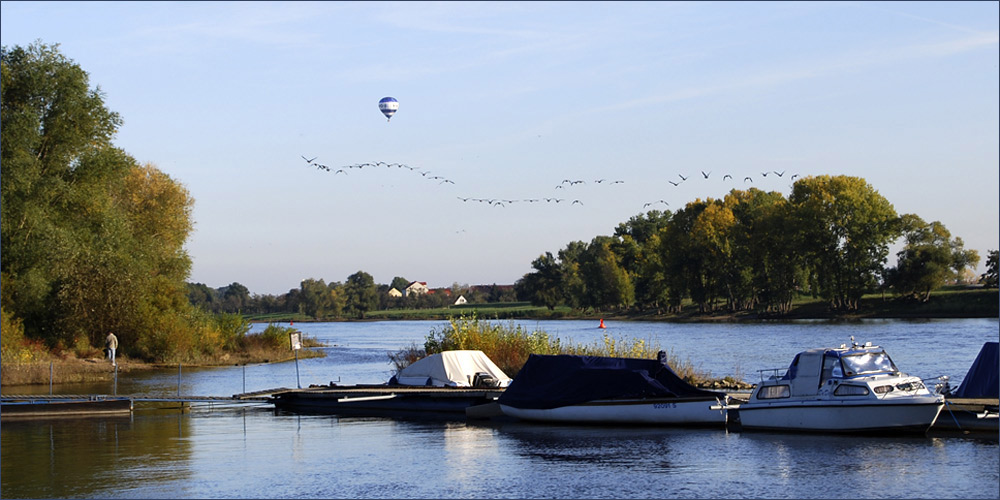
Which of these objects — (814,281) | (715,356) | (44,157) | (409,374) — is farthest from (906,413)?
(814,281)

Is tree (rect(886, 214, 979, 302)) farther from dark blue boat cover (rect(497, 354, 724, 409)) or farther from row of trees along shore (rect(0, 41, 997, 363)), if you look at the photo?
dark blue boat cover (rect(497, 354, 724, 409))

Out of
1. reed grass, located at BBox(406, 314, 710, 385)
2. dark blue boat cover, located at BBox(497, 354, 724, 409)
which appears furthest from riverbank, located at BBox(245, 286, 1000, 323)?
dark blue boat cover, located at BBox(497, 354, 724, 409)

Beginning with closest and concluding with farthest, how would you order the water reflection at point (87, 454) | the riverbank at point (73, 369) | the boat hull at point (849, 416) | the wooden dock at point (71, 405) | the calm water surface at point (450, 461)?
the calm water surface at point (450, 461), the water reflection at point (87, 454), the boat hull at point (849, 416), the wooden dock at point (71, 405), the riverbank at point (73, 369)

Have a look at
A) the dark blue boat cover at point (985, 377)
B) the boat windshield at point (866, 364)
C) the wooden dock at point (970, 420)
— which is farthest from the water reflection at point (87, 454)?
the dark blue boat cover at point (985, 377)

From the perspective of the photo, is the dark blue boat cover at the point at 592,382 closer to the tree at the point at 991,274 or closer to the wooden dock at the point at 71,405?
the wooden dock at the point at 71,405

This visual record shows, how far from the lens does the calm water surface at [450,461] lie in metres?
20.3

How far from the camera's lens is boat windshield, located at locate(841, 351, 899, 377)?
87.8 feet

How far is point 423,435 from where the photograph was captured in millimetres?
29812

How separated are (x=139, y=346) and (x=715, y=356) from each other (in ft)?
115

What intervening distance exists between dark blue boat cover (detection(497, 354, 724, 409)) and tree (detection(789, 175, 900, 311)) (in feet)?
314

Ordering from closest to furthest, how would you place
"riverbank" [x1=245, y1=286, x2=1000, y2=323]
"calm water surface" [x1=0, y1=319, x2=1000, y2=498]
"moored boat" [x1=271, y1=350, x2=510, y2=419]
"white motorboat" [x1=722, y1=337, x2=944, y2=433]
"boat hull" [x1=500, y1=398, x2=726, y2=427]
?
"calm water surface" [x1=0, y1=319, x2=1000, y2=498] < "white motorboat" [x1=722, y1=337, x2=944, y2=433] < "boat hull" [x1=500, y1=398, x2=726, y2=427] < "moored boat" [x1=271, y1=350, x2=510, y2=419] < "riverbank" [x1=245, y1=286, x2=1000, y2=323]

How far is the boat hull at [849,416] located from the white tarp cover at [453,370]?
1155 cm

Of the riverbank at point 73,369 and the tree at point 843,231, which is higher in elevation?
the tree at point 843,231

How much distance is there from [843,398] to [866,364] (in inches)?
51.3
